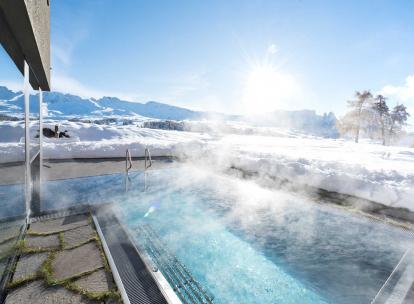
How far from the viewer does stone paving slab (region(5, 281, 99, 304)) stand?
1404mm

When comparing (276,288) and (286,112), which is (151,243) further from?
(286,112)

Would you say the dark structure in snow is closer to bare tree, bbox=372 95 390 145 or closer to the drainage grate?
bare tree, bbox=372 95 390 145

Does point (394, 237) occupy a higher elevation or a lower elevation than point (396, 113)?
lower

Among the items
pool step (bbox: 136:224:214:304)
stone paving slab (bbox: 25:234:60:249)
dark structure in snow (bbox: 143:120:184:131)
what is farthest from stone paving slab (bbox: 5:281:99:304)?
dark structure in snow (bbox: 143:120:184:131)

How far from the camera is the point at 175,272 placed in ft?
7.45

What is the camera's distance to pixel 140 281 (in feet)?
5.43

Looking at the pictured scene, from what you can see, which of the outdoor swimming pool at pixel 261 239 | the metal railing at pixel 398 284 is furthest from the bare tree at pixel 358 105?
the metal railing at pixel 398 284

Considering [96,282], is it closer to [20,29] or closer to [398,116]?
[20,29]

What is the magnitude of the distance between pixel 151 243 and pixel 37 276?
1342mm

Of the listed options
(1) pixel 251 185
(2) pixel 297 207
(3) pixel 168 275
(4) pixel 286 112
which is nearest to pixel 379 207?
(2) pixel 297 207

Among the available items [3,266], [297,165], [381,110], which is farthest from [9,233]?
[381,110]

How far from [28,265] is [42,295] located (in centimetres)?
40

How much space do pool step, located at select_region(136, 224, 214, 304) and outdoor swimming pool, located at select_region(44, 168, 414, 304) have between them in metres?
0.09

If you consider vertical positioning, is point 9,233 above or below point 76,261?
above
